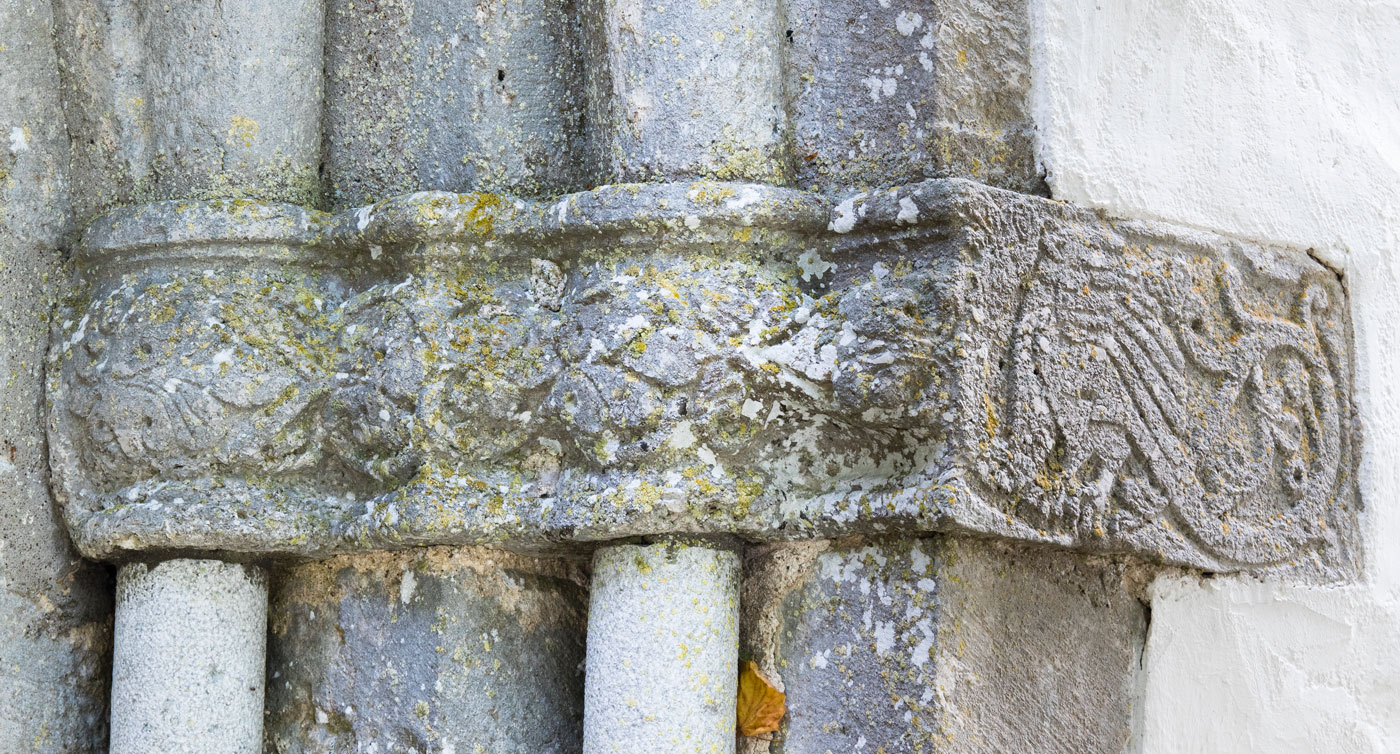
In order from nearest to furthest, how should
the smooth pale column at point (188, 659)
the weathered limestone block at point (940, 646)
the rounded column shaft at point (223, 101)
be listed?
the weathered limestone block at point (940, 646), the smooth pale column at point (188, 659), the rounded column shaft at point (223, 101)

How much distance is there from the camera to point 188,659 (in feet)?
5.08

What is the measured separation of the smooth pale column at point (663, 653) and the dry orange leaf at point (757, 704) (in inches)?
1.0

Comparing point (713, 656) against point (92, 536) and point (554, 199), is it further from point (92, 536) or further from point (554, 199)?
point (92, 536)

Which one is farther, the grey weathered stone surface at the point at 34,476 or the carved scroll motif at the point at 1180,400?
the grey weathered stone surface at the point at 34,476

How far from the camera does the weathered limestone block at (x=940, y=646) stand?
142cm

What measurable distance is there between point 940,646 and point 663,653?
271 mm

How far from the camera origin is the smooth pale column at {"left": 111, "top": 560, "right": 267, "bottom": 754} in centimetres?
153

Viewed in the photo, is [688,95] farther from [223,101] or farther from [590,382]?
[223,101]

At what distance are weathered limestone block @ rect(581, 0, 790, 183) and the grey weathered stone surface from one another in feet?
2.12

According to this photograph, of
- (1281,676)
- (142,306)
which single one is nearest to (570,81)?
(142,306)

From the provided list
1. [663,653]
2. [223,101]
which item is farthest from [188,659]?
[223,101]

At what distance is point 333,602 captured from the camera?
163 centimetres

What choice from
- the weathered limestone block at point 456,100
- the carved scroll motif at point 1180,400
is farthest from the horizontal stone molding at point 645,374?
the weathered limestone block at point 456,100

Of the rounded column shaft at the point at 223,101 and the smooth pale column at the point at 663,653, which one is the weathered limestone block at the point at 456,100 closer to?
the rounded column shaft at the point at 223,101
